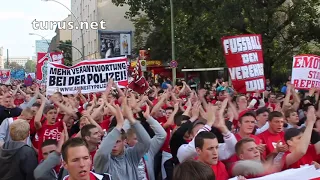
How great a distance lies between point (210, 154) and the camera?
4691mm

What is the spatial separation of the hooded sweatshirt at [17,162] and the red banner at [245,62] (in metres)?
6.76

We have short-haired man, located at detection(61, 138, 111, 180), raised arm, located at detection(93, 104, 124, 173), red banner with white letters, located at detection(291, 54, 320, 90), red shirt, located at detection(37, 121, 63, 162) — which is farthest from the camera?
red banner with white letters, located at detection(291, 54, 320, 90)

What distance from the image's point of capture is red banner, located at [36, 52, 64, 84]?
60.1 feet

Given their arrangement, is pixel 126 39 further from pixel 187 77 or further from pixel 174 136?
pixel 174 136

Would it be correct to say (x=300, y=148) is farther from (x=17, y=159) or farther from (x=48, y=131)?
(x=48, y=131)

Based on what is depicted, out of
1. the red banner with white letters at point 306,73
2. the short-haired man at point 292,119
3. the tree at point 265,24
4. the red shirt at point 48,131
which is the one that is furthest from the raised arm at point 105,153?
the tree at point 265,24

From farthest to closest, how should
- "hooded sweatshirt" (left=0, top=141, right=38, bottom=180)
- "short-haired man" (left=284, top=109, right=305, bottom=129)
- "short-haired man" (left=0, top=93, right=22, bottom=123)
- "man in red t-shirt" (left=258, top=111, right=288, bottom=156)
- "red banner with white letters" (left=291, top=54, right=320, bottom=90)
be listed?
1. "red banner with white letters" (left=291, top=54, right=320, bottom=90)
2. "short-haired man" (left=0, top=93, right=22, bottom=123)
3. "short-haired man" (left=284, top=109, right=305, bottom=129)
4. "man in red t-shirt" (left=258, top=111, right=288, bottom=156)
5. "hooded sweatshirt" (left=0, top=141, right=38, bottom=180)

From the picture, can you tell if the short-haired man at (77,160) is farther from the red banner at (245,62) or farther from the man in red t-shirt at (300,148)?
the red banner at (245,62)

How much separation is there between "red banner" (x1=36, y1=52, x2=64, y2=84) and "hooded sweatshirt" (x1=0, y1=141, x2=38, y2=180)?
42.6 ft

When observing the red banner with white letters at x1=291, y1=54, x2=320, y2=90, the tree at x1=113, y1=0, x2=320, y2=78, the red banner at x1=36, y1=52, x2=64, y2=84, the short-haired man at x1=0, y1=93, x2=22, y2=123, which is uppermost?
the tree at x1=113, y1=0, x2=320, y2=78

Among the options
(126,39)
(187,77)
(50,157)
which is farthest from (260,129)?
(126,39)

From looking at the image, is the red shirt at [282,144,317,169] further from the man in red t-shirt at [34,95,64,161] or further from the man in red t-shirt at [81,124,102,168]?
the man in red t-shirt at [34,95,64,161]

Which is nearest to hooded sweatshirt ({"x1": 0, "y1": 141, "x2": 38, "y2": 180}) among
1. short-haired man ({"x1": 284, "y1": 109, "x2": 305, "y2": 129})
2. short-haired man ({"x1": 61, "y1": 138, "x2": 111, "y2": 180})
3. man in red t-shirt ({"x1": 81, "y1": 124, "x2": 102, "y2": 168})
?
man in red t-shirt ({"x1": 81, "y1": 124, "x2": 102, "y2": 168})

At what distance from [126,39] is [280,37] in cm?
2002
